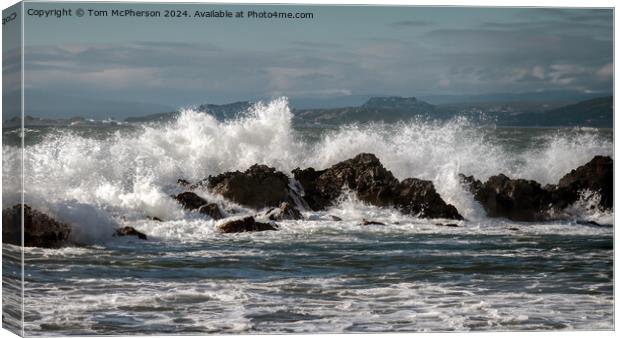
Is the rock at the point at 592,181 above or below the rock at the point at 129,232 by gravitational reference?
above

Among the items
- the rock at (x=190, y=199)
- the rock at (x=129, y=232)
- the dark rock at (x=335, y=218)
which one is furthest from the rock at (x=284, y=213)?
the rock at (x=129, y=232)

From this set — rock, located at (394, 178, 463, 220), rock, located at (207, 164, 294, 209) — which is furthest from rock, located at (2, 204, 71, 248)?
rock, located at (394, 178, 463, 220)

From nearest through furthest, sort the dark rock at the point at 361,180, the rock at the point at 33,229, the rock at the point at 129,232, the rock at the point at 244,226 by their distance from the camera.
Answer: the rock at the point at 33,229
the rock at the point at 129,232
the rock at the point at 244,226
the dark rock at the point at 361,180

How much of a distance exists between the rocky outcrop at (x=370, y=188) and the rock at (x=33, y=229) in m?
2.75

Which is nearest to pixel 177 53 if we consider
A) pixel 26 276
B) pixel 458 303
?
pixel 26 276

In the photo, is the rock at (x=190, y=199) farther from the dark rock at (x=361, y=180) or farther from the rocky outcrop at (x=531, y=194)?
the rocky outcrop at (x=531, y=194)

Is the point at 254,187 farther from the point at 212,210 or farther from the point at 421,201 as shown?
the point at 421,201

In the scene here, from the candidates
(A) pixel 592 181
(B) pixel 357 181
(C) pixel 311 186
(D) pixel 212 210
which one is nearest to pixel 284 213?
(C) pixel 311 186

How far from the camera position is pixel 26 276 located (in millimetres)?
12852

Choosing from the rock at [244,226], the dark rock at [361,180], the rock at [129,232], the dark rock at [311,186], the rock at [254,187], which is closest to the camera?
the rock at [129,232]

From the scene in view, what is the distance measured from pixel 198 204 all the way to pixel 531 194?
3.72 m

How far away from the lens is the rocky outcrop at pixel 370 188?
48.7 ft

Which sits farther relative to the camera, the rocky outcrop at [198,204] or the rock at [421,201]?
the rock at [421,201]

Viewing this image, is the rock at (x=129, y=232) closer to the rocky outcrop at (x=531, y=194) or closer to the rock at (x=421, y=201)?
the rock at (x=421, y=201)
